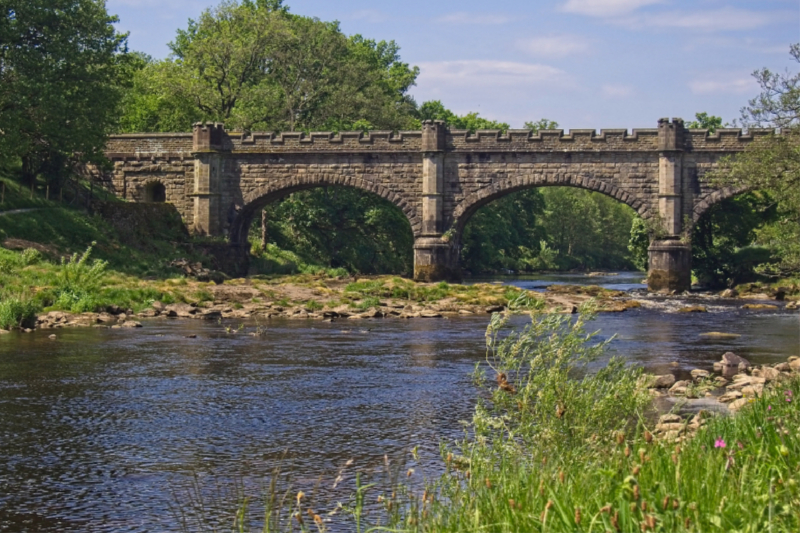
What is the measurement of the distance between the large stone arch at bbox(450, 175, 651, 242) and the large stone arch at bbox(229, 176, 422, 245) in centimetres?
182

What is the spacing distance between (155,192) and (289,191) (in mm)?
6692

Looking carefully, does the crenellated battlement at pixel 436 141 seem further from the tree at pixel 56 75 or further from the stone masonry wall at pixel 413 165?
the tree at pixel 56 75

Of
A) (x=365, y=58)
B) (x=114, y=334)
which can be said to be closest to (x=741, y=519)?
(x=114, y=334)

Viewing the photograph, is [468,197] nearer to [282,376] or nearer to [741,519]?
[282,376]

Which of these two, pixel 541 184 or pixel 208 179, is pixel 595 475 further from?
pixel 208 179

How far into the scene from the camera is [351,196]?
186 feet

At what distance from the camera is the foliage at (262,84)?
58750 mm

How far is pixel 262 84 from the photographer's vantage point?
202 ft

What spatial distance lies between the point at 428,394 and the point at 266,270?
33.6m

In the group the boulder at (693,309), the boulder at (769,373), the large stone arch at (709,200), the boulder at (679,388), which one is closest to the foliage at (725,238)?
the large stone arch at (709,200)

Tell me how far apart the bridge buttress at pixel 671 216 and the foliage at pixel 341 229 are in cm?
1674

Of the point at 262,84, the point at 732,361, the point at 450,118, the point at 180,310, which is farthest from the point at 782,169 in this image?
the point at 450,118

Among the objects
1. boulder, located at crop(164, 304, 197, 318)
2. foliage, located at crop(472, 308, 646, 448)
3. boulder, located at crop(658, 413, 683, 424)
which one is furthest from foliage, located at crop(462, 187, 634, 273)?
foliage, located at crop(472, 308, 646, 448)

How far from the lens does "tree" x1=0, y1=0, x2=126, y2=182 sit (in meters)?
→ 37.5
